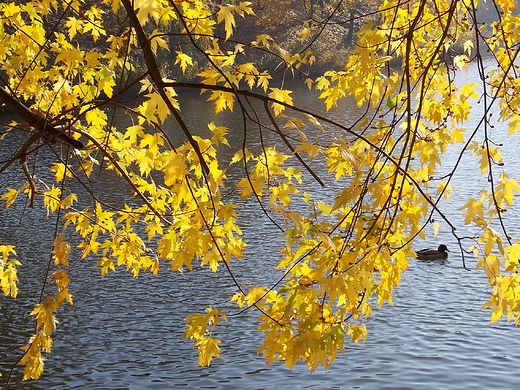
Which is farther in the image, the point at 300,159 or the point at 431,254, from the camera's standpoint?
the point at 431,254

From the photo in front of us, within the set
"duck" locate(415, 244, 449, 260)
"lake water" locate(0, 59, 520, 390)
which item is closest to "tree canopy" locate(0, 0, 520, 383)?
"lake water" locate(0, 59, 520, 390)

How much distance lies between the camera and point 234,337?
8.98 meters

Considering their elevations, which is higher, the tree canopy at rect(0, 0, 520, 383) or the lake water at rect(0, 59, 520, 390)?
the tree canopy at rect(0, 0, 520, 383)

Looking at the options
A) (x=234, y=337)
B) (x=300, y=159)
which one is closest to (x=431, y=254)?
(x=234, y=337)

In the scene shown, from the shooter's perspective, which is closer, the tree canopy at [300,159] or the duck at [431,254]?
the tree canopy at [300,159]

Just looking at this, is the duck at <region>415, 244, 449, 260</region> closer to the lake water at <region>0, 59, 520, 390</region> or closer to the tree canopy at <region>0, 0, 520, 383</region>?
the lake water at <region>0, 59, 520, 390</region>

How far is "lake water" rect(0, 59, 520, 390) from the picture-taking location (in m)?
7.99

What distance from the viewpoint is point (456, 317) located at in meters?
9.38

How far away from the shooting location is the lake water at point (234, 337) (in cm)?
799

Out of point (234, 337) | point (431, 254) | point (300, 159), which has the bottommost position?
point (234, 337)

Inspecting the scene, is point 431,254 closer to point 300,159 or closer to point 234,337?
point 234,337

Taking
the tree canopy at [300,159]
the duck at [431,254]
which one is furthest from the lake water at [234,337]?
the tree canopy at [300,159]

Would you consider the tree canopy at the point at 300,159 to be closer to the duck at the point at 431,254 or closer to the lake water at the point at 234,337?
the lake water at the point at 234,337

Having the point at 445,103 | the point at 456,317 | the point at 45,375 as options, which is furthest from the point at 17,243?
the point at 445,103
